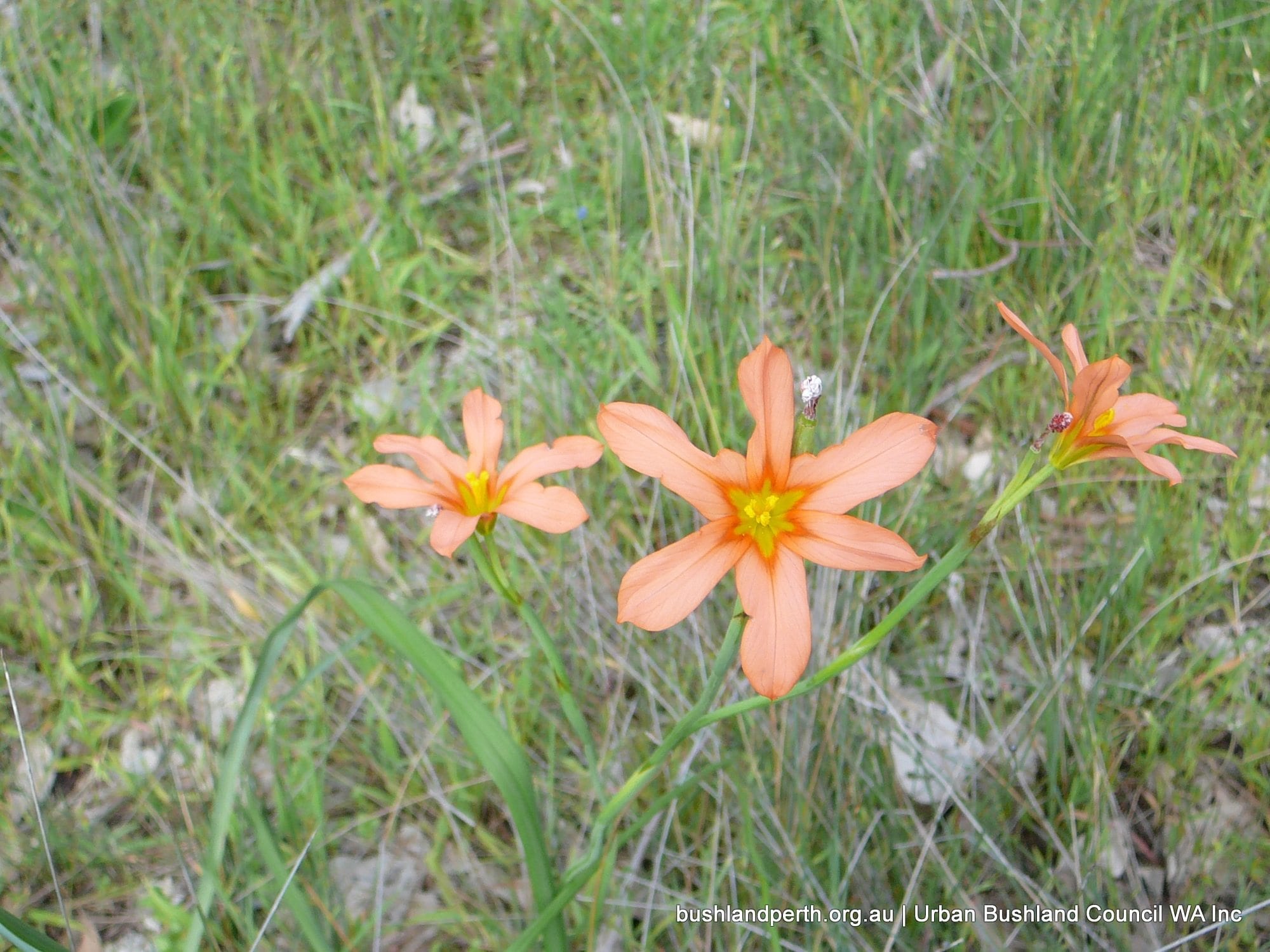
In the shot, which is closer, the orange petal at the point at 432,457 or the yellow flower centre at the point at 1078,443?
the yellow flower centre at the point at 1078,443

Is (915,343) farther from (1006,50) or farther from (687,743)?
(687,743)

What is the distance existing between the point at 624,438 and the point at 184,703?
1.63m

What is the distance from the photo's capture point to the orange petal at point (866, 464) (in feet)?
3.46

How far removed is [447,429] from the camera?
7.26 ft

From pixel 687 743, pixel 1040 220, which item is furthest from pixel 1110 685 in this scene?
pixel 1040 220

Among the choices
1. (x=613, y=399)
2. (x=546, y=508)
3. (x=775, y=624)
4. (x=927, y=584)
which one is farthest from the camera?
(x=613, y=399)

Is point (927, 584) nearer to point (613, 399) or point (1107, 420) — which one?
point (1107, 420)

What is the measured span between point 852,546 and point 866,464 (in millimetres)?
105

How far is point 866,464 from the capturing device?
1.10 m

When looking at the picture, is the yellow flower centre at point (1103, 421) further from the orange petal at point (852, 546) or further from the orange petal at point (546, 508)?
the orange petal at point (546, 508)

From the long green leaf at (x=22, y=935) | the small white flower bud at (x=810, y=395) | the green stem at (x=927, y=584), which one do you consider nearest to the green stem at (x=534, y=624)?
the green stem at (x=927, y=584)

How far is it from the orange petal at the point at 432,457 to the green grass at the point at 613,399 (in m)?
0.72

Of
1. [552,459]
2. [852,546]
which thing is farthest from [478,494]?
[852,546]

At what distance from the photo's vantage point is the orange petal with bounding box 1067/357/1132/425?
1147mm
